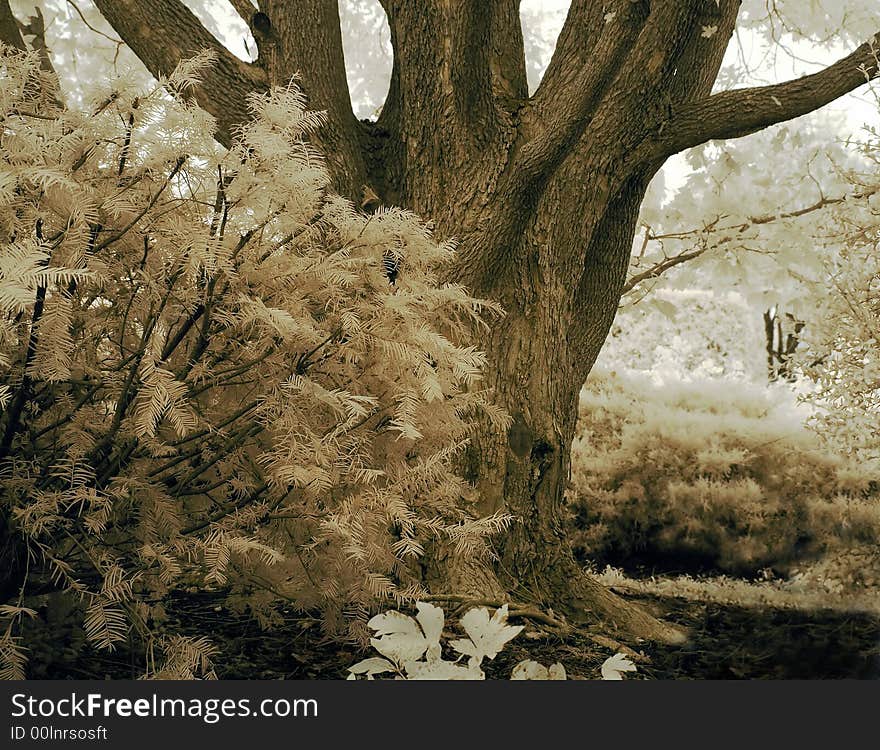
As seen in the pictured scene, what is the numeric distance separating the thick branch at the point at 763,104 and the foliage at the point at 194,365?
202cm

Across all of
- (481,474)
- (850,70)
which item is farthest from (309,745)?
(850,70)

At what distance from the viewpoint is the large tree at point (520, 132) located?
3688mm

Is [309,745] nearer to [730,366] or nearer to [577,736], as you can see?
[577,736]

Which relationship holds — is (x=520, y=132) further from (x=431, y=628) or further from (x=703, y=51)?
(x=431, y=628)

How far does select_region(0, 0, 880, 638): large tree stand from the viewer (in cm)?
369

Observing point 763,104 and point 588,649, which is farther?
point 763,104

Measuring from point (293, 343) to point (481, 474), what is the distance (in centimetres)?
156

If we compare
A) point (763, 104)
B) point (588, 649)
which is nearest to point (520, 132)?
point (763, 104)

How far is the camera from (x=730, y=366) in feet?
46.9

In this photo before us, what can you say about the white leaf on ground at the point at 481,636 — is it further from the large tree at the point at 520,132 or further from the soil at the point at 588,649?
the large tree at the point at 520,132

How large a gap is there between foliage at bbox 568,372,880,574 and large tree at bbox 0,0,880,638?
9.07 feet

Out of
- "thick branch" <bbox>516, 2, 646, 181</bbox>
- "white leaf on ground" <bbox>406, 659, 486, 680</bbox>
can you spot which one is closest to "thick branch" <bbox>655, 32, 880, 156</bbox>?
"thick branch" <bbox>516, 2, 646, 181</bbox>

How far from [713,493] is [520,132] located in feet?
13.1

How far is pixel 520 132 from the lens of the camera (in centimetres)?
389
